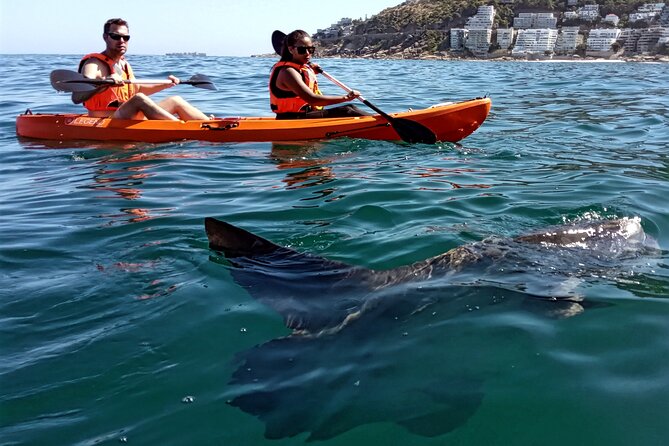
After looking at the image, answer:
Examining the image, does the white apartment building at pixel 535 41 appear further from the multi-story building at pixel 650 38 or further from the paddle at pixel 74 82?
the paddle at pixel 74 82

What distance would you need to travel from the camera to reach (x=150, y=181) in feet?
24.6

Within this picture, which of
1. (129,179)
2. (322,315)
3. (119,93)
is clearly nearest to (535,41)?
(119,93)

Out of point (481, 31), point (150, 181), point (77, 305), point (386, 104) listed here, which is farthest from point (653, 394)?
point (481, 31)

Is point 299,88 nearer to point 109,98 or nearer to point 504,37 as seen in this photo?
point 109,98

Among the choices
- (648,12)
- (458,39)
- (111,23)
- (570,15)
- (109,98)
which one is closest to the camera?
(111,23)

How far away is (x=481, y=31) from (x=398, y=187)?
111 meters

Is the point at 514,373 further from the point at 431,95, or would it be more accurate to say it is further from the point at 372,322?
the point at 431,95

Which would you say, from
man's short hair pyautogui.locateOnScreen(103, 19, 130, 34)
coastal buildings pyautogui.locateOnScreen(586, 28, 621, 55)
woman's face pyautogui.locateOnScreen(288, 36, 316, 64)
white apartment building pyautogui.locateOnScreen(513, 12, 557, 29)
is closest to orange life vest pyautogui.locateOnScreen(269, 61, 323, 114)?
woman's face pyautogui.locateOnScreen(288, 36, 316, 64)

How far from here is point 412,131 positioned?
369 inches

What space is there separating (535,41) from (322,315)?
4354 inches

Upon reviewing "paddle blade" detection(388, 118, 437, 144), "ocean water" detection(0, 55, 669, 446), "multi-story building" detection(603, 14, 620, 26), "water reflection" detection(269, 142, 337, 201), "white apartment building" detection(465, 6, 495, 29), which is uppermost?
"white apartment building" detection(465, 6, 495, 29)

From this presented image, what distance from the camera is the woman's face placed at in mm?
9297

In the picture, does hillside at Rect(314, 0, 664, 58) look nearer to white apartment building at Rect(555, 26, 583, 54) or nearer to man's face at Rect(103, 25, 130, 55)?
white apartment building at Rect(555, 26, 583, 54)

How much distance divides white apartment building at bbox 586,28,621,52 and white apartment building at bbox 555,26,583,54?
2782mm
